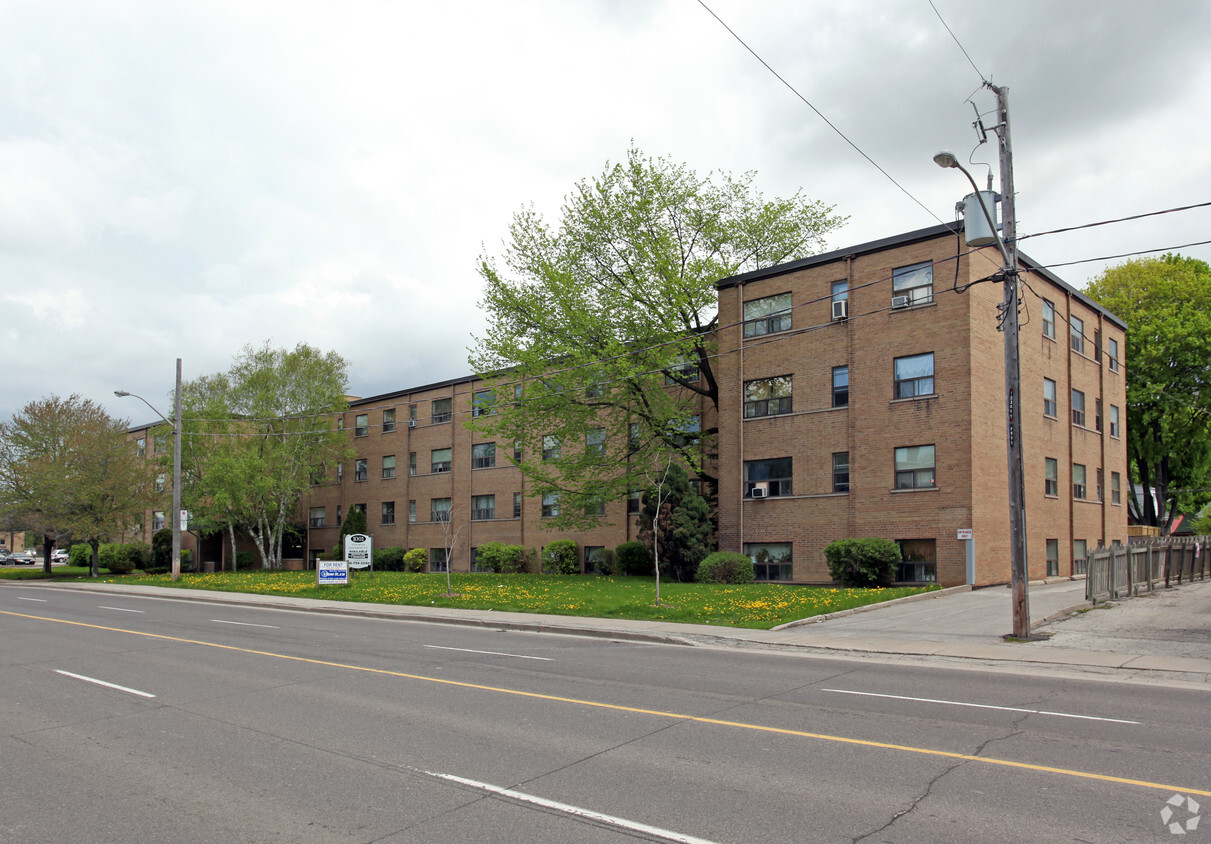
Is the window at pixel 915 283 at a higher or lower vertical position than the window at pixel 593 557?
higher

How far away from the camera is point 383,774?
7.02 m

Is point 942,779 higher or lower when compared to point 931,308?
lower

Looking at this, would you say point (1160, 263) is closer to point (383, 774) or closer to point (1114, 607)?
point (1114, 607)

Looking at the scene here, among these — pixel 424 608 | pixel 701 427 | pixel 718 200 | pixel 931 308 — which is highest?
pixel 718 200

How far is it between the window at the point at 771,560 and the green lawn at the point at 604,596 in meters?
2.54

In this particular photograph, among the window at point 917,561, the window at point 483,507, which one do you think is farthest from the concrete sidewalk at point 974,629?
the window at point 483,507

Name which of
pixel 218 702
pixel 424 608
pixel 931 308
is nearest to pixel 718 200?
pixel 931 308

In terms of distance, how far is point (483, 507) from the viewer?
46469mm

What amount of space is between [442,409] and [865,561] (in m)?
29.0

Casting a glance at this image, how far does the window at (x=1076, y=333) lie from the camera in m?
33.5

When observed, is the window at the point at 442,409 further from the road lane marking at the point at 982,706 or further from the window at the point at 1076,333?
the road lane marking at the point at 982,706

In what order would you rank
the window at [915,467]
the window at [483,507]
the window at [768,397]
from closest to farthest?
1. the window at [915,467]
2. the window at [768,397]
3. the window at [483,507]

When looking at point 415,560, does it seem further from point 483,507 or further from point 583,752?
point 583,752

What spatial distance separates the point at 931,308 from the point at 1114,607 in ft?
37.4
